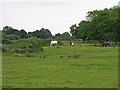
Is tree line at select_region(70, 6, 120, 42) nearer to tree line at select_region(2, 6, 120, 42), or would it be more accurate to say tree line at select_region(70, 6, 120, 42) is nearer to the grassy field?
tree line at select_region(2, 6, 120, 42)

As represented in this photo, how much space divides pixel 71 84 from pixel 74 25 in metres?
91.9

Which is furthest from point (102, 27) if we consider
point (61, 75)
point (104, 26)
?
point (61, 75)

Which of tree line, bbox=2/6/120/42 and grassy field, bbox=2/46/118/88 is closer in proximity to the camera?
grassy field, bbox=2/46/118/88

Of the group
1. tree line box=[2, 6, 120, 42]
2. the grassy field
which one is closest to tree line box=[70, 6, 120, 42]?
tree line box=[2, 6, 120, 42]

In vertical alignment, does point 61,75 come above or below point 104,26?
below

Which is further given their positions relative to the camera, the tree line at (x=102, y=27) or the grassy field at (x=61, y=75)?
→ the tree line at (x=102, y=27)

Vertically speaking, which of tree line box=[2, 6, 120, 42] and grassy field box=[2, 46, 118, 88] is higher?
tree line box=[2, 6, 120, 42]

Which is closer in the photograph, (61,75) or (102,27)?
(61,75)

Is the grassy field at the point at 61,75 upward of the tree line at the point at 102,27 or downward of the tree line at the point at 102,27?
downward

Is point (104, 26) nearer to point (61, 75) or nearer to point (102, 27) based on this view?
point (102, 27)

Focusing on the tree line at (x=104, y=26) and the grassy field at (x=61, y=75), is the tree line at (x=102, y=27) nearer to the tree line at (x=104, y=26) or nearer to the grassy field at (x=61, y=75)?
the tree line at (x=104, y=26)

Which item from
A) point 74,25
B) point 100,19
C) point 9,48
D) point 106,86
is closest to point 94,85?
point 106,86

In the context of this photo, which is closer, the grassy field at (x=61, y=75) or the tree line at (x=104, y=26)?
the grassy field at (x=61, y=75)

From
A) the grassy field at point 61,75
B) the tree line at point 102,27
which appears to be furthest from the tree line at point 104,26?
the grassy field at point 61,75
